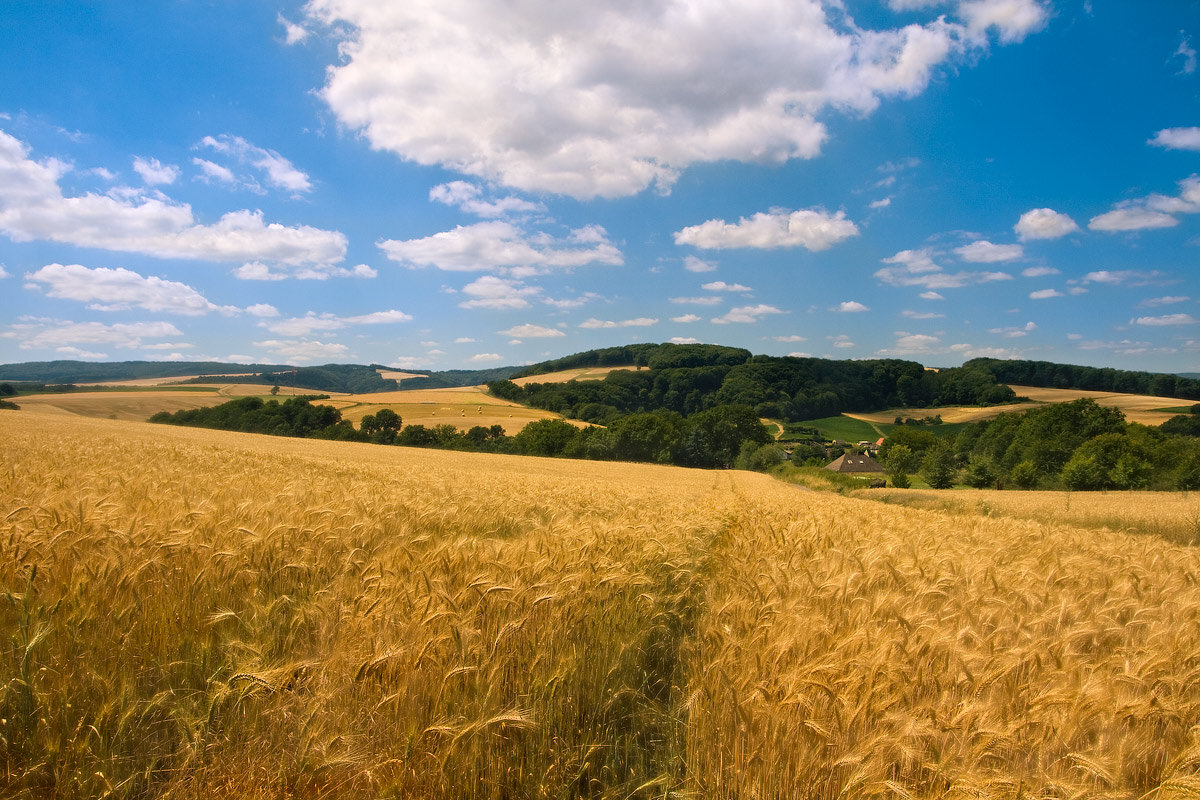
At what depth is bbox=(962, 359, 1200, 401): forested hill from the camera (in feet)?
294

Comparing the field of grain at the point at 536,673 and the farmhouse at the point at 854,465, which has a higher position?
the field of grain at the point at 536,673

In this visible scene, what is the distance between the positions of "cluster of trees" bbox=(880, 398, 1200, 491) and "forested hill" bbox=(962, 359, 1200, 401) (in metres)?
25.7

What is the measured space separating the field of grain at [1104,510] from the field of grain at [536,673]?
15119mm

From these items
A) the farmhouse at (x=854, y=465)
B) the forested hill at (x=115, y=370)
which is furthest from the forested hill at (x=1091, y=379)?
the forested hill at (x=115, y=370)

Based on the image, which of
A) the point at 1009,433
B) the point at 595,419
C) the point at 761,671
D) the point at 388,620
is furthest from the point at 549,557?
the point at 595,419

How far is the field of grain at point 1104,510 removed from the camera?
1773 centimetres

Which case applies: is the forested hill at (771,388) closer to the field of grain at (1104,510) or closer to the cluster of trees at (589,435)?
the cluster of trees at (589,435)

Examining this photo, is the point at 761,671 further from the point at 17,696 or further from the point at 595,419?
the point at 595,419

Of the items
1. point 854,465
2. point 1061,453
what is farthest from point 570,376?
point 1061,453

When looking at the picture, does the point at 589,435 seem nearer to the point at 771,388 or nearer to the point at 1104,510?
the point at 1104,510

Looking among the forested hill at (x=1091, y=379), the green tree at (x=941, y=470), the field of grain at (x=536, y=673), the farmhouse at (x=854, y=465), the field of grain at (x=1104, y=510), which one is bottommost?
the farmhouse at (x=854, y=465)

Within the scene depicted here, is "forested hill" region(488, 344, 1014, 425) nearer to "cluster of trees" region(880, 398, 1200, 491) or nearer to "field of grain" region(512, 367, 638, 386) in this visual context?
"field of grain" region(512, 367, 638, 386)

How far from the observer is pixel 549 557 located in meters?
3.66

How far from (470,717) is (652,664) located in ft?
4.93
